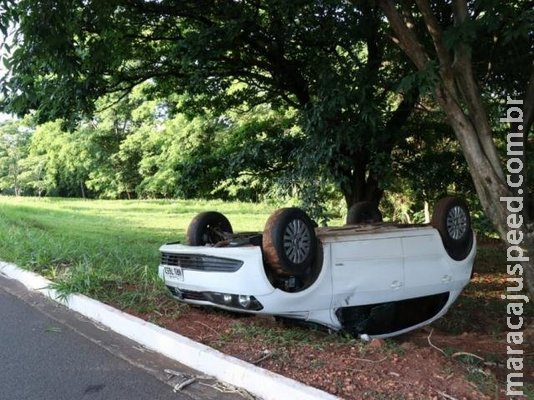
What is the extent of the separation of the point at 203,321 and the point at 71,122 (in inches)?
213

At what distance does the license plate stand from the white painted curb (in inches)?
19.4

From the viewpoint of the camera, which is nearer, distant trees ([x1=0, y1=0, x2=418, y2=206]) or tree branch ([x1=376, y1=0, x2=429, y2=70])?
tree branch ([x1=376, y1=0, x2=429, y2=70])

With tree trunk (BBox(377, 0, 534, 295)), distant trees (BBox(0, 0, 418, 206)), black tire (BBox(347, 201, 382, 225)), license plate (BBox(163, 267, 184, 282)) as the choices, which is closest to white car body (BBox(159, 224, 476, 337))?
license plate (BBox(163, 267, 184, 282))

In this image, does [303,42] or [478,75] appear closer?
[478,75]

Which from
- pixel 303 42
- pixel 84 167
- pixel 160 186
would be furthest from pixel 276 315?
pixel 84 167

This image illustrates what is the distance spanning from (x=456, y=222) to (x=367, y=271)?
1.34 m

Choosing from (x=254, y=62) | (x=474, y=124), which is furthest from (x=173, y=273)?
(x=254, y=62)

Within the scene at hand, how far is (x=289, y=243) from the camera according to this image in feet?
15.4

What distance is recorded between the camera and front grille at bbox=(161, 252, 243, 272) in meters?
4.79

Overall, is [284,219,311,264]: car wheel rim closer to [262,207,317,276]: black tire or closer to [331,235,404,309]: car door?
[262,207,317,276]: black tire

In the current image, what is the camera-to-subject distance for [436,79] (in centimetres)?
537

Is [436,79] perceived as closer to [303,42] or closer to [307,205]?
[307,205]

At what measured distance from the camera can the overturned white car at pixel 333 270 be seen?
15.3 feet

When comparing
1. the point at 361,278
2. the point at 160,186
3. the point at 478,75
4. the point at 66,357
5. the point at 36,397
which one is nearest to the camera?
the point at 36,397
